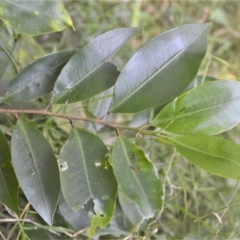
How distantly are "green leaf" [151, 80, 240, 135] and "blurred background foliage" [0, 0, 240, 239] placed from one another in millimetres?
190

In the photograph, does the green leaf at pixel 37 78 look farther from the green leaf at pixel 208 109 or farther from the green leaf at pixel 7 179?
the green leaf at pixel 208 109

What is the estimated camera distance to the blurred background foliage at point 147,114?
2.24ft

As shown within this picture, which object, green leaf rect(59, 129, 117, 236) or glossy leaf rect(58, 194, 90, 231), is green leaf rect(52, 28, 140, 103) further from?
glossy leaf rect(58, 194, 90, 231)

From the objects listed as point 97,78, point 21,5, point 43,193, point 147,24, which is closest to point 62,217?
point 43,193

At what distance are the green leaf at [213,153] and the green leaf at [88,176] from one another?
11 centimetres

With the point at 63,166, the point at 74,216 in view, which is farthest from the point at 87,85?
the point at 74,216

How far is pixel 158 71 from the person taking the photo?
52 cm

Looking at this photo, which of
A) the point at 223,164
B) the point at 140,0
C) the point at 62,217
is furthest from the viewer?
→ the point at 140,0

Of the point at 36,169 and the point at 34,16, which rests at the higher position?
the point at 34,16

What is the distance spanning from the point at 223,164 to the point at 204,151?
0.03 meters

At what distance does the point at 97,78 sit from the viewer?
0.54m

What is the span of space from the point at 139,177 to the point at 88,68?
180 millimetres

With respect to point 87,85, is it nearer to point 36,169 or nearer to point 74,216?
point 36,169

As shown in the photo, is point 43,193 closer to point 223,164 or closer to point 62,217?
point 62,217
